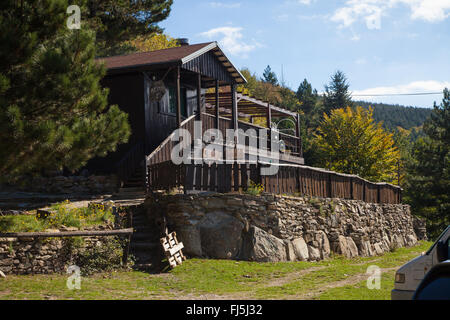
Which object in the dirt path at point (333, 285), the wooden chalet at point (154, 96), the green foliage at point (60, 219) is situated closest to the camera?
the dirt path at point (333, 285)

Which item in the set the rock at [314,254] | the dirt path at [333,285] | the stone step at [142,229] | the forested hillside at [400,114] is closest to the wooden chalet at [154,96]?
the stone step at [142,229]

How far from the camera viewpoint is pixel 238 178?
47.6ft

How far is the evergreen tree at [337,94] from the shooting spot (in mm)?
65250

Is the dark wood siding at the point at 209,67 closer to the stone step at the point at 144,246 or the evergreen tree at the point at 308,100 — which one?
the stone step at the point at 144,246

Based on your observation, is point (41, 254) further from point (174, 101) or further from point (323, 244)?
point (174, 101)

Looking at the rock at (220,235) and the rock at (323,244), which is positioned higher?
the rock at (220,235)

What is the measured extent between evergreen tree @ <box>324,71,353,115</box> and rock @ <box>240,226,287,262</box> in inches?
2102

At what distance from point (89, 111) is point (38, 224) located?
3.21 meters

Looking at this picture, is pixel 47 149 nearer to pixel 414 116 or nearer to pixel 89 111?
pixel 89 111

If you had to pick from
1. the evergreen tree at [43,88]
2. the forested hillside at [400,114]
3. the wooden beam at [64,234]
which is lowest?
the wooden beam at [64,234]

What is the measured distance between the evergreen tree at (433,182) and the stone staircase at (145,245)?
29.5 metres

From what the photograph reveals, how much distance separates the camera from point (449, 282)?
3480mm

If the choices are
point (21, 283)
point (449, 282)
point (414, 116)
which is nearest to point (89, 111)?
point (21, 283)
